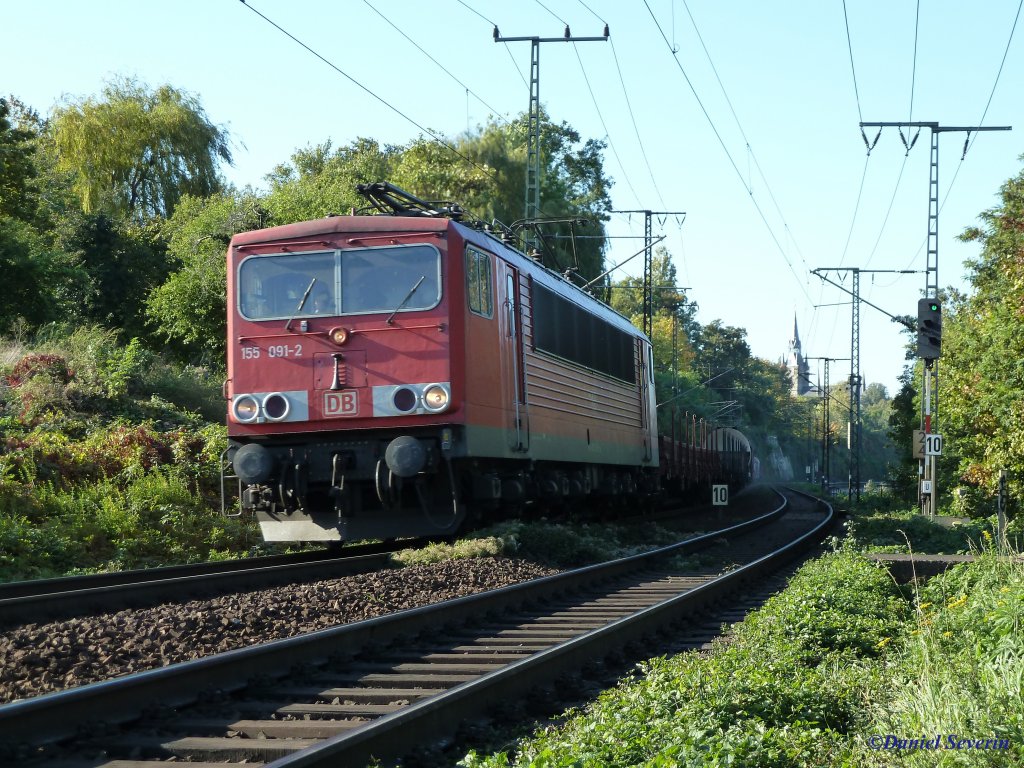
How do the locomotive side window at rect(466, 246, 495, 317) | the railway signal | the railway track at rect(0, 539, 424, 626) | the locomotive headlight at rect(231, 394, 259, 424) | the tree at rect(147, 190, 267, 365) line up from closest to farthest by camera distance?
the railway track at rect(0, 539, 424, 626) → the locomotive headlight at rect(231, 394, 259, 424) → the locomotive side window at rect(466, 246, 495, 317) → the railway signal → the tree at rect(147, 190, 267, 365)

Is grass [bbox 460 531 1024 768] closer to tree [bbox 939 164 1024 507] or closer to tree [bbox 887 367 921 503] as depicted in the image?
tree [bbox 939 164 1024 507]

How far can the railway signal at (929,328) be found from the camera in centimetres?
2439

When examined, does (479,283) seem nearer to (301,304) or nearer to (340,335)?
(340,335)

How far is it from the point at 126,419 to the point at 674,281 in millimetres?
91563

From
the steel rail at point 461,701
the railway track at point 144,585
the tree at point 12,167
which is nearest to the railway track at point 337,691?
the steel rail at point 461,701

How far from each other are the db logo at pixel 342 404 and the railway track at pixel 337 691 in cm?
341

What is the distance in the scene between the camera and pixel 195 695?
599cm

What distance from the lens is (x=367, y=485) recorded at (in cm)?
1347

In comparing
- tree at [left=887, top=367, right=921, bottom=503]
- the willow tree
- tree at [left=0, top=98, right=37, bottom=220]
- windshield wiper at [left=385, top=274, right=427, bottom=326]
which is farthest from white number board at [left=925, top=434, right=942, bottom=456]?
the willow tree

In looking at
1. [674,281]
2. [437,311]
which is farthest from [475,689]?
[674,281]

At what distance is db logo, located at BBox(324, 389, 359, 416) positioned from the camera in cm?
1285

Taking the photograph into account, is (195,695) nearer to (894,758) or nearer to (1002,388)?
(894,758)

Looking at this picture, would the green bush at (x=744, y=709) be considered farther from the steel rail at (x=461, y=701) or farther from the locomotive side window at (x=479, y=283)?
the locomotive side window at (x=479, y=283)

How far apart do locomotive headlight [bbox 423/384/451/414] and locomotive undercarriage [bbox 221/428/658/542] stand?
0.26 meters
